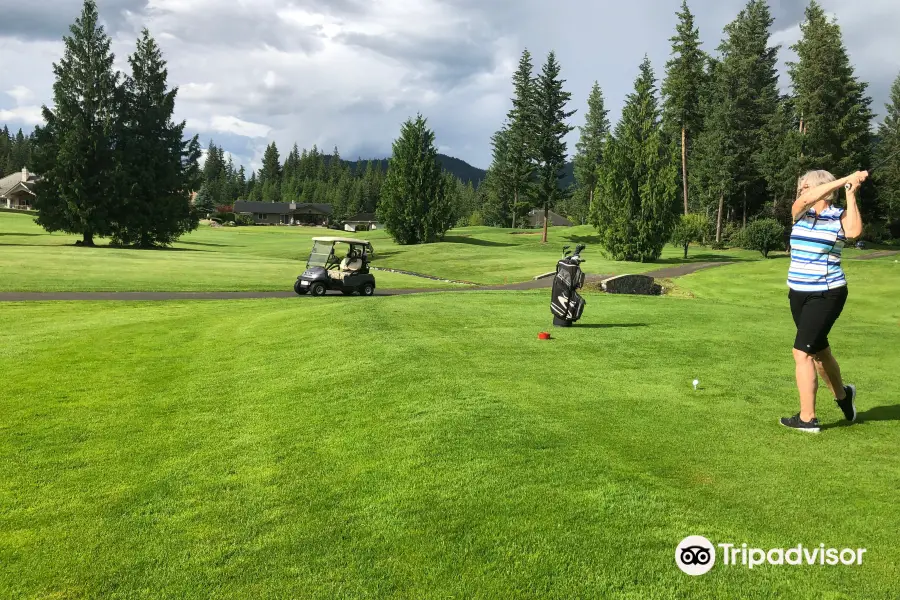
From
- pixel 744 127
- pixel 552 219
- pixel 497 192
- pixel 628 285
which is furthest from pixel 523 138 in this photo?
pixel 552 219

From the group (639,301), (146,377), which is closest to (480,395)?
(146,377)

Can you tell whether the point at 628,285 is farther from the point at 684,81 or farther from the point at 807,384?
the point at 684,81

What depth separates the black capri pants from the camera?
5828mm

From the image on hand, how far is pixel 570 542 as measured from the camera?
3721 mm

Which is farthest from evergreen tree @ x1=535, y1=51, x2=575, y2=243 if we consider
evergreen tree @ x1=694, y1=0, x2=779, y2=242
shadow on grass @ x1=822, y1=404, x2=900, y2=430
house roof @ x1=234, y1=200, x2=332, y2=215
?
house roof @ x1=234, y1=200, x2=332, y2=215

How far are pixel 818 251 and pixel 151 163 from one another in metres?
63.6

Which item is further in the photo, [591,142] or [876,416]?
[591,142]

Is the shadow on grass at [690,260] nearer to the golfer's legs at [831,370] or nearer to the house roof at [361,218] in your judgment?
the golfer's legs at [831,370]

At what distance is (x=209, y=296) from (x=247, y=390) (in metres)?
16.9

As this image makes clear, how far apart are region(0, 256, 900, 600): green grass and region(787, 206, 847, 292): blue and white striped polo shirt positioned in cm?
147

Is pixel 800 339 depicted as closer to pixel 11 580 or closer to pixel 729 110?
pixel 11 580

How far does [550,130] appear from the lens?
223 ft

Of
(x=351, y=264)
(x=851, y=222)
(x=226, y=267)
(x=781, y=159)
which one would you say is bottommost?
(x=226, y=267)

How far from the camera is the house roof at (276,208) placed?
152 m
